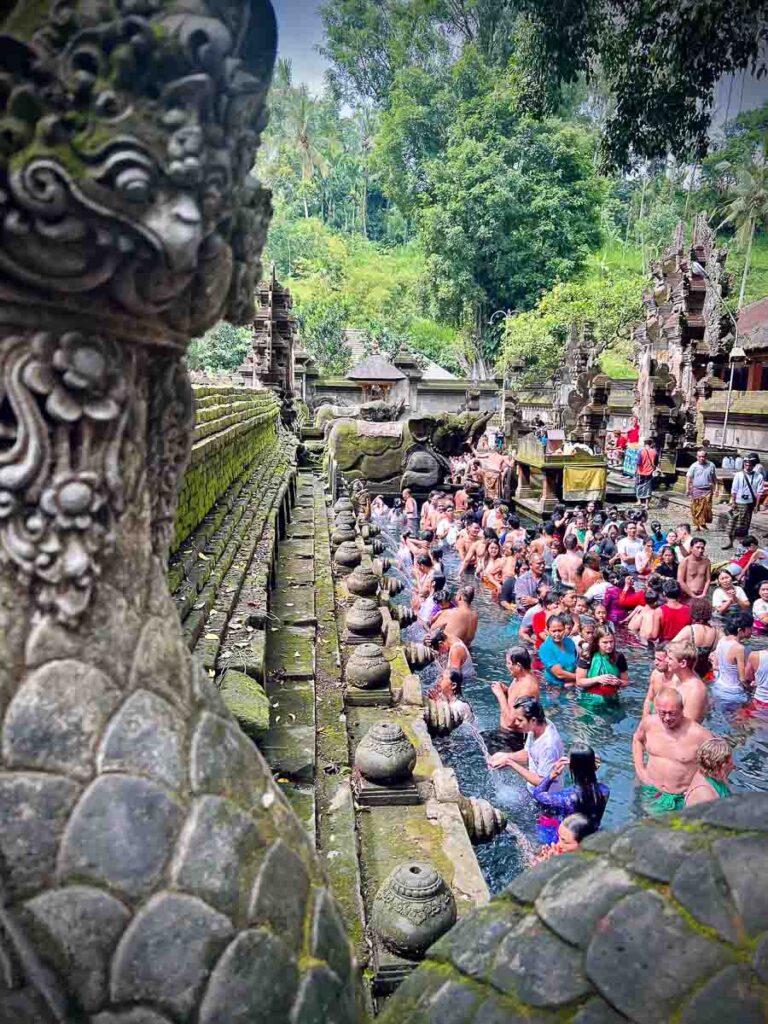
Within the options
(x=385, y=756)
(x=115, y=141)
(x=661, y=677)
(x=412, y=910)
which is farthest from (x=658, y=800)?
(x=115, y=141)

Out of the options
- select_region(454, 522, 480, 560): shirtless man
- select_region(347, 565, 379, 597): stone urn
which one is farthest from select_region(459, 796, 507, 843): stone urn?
select_region(454, 522, 480, 560): shirtless man

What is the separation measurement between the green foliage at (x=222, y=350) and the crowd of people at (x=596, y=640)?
26389 mm

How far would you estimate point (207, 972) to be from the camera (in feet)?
3.99

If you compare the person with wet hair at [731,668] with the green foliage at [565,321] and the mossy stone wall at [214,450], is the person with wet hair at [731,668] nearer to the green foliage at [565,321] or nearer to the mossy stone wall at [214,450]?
the mossy stone wall at [214,450]

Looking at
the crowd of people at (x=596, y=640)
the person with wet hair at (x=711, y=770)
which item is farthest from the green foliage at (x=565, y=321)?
the person with wet hair at (x=711, y=770)

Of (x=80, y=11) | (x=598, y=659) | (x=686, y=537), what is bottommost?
(x=598, y=659)

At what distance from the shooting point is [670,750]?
609cm

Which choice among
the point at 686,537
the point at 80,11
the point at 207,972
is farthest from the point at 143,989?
the point at 686,537

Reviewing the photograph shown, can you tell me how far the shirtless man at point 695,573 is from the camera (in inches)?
435

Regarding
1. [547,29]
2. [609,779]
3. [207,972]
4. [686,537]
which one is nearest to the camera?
[207,972]

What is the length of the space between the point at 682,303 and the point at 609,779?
19.6 m

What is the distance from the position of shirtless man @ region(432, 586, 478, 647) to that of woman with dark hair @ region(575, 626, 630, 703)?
1575 mm

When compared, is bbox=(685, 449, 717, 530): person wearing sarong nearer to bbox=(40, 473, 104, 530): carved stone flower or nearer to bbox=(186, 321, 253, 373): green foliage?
bbox=(40, 473, 104, 530): carved stone flower

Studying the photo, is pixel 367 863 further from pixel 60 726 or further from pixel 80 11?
pixel 80 11
